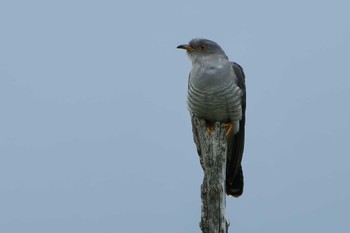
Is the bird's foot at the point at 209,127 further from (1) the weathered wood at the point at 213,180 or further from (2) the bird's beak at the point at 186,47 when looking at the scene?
(2) the bird's beak at the point at 186,47

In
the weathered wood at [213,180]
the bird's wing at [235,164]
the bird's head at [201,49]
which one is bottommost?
the weathered wood at [213,180]

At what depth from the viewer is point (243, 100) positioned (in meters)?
7.85

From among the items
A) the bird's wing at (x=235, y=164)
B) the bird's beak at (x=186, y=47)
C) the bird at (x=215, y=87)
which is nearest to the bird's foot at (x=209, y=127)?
the bird at (x=215, y=87)

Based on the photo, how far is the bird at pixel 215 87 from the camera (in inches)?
294

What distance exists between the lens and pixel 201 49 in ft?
25.6

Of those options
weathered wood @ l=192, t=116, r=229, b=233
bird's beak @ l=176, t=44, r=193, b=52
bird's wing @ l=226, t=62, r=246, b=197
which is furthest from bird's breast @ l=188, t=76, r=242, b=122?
weathered wood @ l=192, t=116, r=229, b=233

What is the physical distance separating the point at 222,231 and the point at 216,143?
901 mm

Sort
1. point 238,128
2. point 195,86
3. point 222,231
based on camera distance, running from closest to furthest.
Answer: point 222,231 < point 195,86 < point 238,128

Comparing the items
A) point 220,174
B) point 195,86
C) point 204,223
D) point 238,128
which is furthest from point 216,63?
point 204,223

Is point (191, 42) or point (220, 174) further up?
point (191, 42)

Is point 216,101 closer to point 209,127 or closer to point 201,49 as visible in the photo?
point 209,127

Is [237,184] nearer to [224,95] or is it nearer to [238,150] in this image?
[238,150]

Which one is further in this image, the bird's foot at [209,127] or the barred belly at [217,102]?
the barred belly at [217,102]

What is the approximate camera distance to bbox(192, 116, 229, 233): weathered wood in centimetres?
641
